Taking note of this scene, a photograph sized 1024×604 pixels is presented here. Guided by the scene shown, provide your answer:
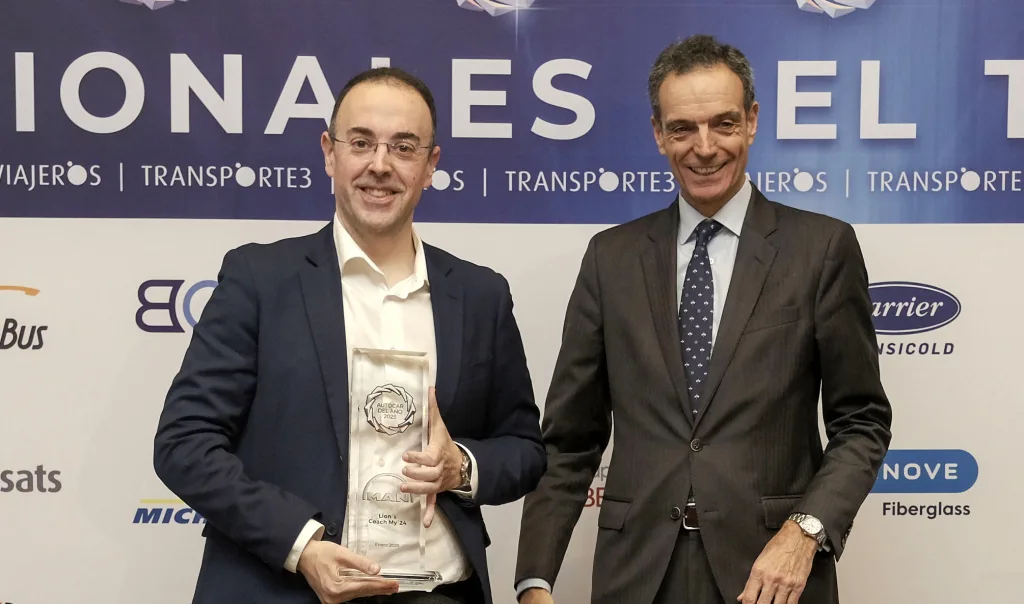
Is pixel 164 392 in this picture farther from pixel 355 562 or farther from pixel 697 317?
pixel 697 317

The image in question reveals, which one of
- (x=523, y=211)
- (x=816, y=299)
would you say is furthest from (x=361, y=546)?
(x=523, y=211)

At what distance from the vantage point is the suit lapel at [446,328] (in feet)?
6.59

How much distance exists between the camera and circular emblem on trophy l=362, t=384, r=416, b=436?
1.89 meters

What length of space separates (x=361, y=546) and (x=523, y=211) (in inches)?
58.9

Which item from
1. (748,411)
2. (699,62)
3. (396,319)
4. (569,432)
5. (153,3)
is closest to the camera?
(396,319)

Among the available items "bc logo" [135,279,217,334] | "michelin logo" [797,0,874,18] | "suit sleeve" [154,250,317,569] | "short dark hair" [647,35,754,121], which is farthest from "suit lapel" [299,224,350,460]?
"michelin logo" [797,0,874,18]

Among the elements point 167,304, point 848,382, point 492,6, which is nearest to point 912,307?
point 848,382

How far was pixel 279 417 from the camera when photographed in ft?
6.35

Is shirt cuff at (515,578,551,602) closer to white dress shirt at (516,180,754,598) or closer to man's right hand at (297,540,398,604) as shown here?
white dress shirt at (516,180,754,598)

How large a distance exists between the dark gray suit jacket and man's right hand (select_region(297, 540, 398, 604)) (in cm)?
63

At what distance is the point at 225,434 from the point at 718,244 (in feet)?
3.72

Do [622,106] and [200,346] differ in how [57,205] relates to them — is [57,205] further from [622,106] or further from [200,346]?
[622,106]

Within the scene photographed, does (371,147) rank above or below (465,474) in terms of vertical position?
above

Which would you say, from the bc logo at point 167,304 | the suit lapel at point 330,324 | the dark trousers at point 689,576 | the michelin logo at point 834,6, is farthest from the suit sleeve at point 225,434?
the michelin logo at point 834,6
